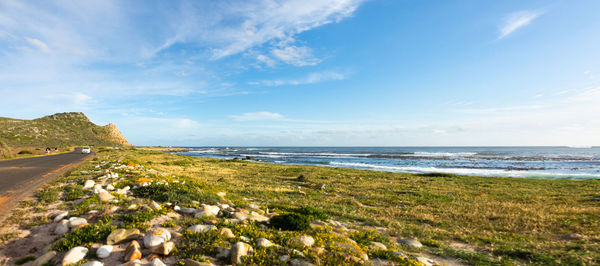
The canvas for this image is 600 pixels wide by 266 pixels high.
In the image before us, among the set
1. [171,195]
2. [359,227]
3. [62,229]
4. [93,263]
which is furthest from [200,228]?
[359,227]

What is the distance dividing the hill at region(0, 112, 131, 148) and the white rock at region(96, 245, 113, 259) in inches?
4645

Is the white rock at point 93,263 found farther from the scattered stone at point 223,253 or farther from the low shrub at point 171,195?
the low shrub at point 171,195

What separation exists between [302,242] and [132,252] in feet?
13.0

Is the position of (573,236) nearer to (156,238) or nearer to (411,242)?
(411,242)

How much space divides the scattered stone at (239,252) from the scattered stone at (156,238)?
5.99ft

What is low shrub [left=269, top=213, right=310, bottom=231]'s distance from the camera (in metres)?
8.11

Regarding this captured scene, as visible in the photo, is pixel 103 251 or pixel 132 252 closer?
pixel 132 252

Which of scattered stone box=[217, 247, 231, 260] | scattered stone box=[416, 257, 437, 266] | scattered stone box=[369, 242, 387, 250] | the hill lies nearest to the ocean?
scattered stone box=[369, 242, 387, 250]

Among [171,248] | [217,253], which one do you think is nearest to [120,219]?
[171,248]

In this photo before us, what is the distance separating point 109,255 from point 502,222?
625 inches

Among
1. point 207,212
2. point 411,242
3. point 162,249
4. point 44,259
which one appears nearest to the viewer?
point 44,259

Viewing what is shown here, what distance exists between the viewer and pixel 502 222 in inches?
485

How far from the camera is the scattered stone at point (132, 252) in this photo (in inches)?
211

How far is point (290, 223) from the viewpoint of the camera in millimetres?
8195
